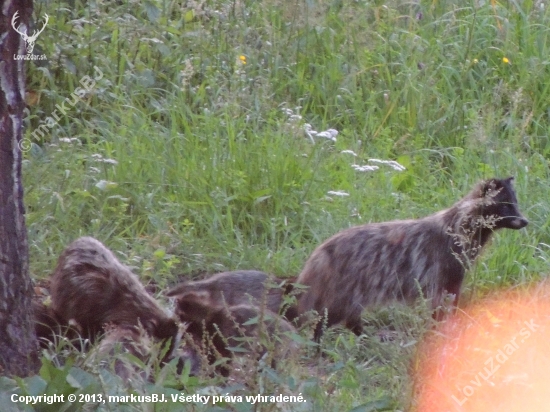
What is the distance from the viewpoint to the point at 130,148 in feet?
21.9

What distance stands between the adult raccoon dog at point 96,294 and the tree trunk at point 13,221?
0.78m

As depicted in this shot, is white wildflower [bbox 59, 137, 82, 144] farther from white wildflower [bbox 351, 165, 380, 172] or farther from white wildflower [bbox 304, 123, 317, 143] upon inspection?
white wildflower [bbox 351, 165, 380, 172]

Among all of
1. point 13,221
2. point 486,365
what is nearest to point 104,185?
point 13,221

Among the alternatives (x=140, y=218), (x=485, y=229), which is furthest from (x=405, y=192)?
(x=140, y=218)

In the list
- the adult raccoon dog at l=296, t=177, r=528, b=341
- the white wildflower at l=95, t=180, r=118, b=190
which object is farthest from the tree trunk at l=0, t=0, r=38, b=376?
the white wildflower at l=95, t=180, r=118, b=190

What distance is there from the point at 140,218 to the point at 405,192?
5.62 feet

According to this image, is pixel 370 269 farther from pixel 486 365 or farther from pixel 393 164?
pixel 486 365

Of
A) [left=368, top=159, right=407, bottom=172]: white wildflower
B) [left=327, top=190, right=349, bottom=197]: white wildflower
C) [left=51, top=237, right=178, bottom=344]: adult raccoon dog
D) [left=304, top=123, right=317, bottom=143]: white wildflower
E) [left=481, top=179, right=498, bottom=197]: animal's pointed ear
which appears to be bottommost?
[left=51, top=237, right=178, bottom=344]: adult raccoon dog

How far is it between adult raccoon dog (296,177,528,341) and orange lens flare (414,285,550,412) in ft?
1.54

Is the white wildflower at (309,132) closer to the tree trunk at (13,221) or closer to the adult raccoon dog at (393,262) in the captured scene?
the adult raccoon dog at (393,262)

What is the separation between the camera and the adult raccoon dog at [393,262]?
5.44m

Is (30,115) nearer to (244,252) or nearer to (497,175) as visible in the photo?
(244,252)

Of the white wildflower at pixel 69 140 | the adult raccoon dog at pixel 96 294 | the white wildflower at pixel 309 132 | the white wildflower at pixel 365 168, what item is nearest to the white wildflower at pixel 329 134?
the white wildflower at pixel 309 132

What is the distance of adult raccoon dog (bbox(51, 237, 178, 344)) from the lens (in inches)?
194
